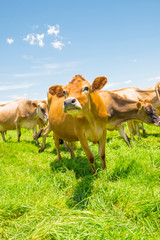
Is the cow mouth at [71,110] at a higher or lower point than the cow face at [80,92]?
lower

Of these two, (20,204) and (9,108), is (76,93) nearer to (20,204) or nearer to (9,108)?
(20,204)

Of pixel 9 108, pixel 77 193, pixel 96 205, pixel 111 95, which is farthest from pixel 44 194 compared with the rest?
pixel 9 108

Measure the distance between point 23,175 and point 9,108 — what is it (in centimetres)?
629

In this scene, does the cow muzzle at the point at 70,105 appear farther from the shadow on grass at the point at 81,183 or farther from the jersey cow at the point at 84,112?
the shadow on grass at the point at 81,183

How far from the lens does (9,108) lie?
1014cm

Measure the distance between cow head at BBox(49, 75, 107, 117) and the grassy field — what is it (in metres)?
1.30

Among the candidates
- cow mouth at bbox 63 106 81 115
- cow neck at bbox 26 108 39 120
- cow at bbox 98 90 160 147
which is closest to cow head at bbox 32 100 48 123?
cow neck at bbox 26 108 39 120

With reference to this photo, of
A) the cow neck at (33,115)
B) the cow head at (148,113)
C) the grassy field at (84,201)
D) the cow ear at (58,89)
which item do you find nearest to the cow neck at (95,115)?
the cow ear at (58,89)

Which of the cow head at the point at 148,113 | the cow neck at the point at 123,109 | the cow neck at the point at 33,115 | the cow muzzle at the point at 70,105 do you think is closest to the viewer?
the cow muzzle at the point at 70,105

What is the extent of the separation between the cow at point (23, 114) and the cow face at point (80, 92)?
18.3 feet

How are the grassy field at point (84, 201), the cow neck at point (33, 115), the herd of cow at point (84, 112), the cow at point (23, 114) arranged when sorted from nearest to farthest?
the grassy field at point (84, 201)
the herd of cow at point (84, 112)
the cow at point (23, 114)
the cow neck at point (33, 115)

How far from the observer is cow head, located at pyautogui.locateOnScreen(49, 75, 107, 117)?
305 centimetres

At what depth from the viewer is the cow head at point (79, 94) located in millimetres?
3047

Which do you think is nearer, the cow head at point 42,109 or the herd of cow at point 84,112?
the herd of cow at point 84,112
